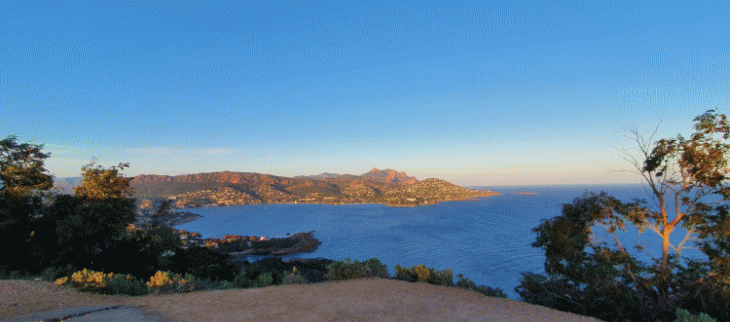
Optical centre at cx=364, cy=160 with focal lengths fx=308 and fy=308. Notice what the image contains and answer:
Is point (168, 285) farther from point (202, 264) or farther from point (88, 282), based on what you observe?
point (202, 264)

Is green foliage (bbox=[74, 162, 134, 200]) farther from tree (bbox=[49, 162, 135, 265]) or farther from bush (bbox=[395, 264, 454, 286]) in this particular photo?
bush (bbox=[395, 264, 454, 286])

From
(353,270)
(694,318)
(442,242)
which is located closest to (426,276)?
(353,270)

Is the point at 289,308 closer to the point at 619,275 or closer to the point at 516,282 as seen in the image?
the point at 619,275

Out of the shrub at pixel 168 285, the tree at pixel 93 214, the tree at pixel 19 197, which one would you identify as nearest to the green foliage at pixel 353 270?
the shrub at pixel 168 285

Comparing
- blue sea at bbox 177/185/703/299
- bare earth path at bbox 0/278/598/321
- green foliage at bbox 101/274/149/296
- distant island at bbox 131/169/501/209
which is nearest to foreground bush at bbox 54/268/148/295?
green foliage at bbox 101/274/149/296

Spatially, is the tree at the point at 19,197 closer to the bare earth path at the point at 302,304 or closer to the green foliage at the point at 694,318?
the bare earth path at the point at 302,304
